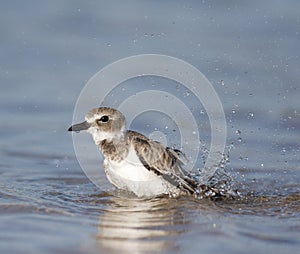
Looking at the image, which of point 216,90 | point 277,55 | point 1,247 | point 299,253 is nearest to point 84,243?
point 1,247

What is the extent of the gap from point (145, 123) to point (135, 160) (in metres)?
2.21

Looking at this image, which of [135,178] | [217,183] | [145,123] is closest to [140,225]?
[135,178]

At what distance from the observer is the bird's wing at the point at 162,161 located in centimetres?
687

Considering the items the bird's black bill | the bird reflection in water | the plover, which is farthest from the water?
the bird's black bill

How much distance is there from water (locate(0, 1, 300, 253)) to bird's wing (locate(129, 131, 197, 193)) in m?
0.21

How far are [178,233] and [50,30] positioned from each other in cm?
616

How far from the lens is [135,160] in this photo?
22.2ft

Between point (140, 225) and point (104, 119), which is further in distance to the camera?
point (104, 119)

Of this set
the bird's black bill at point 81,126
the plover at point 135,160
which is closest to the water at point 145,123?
the plover at point 135,160

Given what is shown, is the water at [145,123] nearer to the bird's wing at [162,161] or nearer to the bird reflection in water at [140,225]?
the bird reflection in water at [140,225]

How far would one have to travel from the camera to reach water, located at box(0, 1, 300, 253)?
227 inches

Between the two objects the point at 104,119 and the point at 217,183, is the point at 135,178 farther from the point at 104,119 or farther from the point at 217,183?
the point at 217,183

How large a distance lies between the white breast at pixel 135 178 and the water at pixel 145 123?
11 cm

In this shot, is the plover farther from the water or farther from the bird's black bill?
the water
